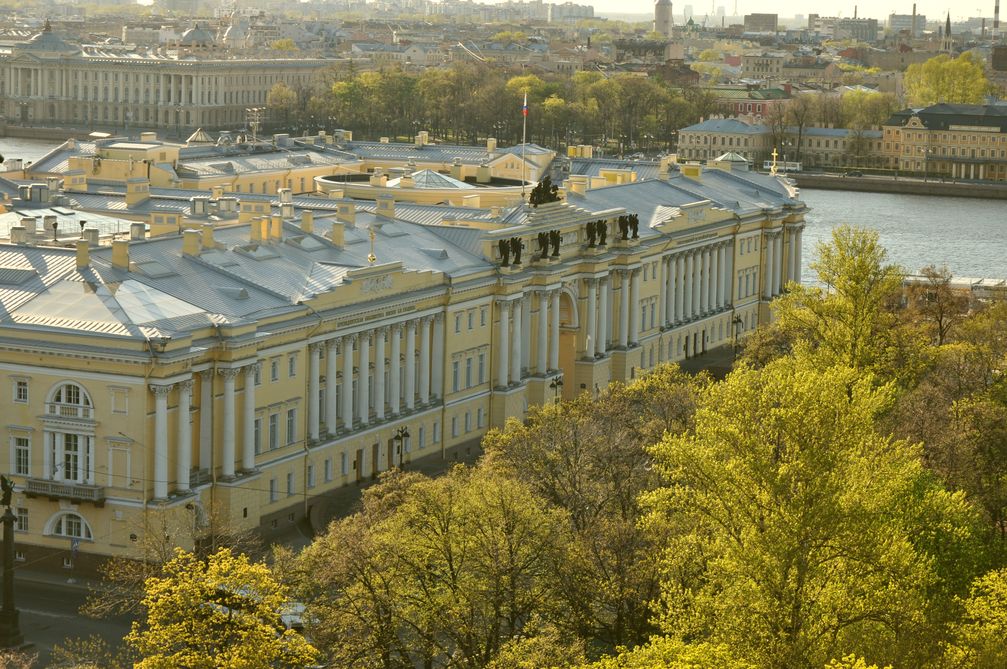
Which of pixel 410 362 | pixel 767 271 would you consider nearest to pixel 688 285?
pixel 767 271

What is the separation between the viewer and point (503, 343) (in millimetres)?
54969

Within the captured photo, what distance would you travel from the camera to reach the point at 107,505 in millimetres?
40812

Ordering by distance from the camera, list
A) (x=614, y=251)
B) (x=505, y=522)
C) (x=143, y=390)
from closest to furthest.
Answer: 1. (x=505, y=522)
2. (x=143, y=390)
3. (x=614, y=251)

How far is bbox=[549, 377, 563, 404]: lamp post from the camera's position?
56456 millimetres

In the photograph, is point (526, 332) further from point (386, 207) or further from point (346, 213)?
point (346, 213)

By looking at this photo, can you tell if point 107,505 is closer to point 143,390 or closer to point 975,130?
point 143,390

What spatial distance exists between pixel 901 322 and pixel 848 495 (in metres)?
26.4

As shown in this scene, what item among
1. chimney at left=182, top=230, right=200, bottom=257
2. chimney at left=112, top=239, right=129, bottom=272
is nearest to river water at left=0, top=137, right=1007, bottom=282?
chimney at left=182, top=230, right=200, bottom=257

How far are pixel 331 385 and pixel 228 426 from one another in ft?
15.4

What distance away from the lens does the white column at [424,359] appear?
50.9m

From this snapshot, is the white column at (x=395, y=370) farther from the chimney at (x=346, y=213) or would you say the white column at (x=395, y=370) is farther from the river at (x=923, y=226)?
the river at (x=923, y=226)

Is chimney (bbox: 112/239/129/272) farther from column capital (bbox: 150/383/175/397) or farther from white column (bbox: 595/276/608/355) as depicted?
white column (bbox: 595/276/608/355)

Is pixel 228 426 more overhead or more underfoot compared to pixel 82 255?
more underfoot

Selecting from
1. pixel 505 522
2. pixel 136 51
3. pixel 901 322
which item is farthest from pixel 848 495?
pixel 136 51
